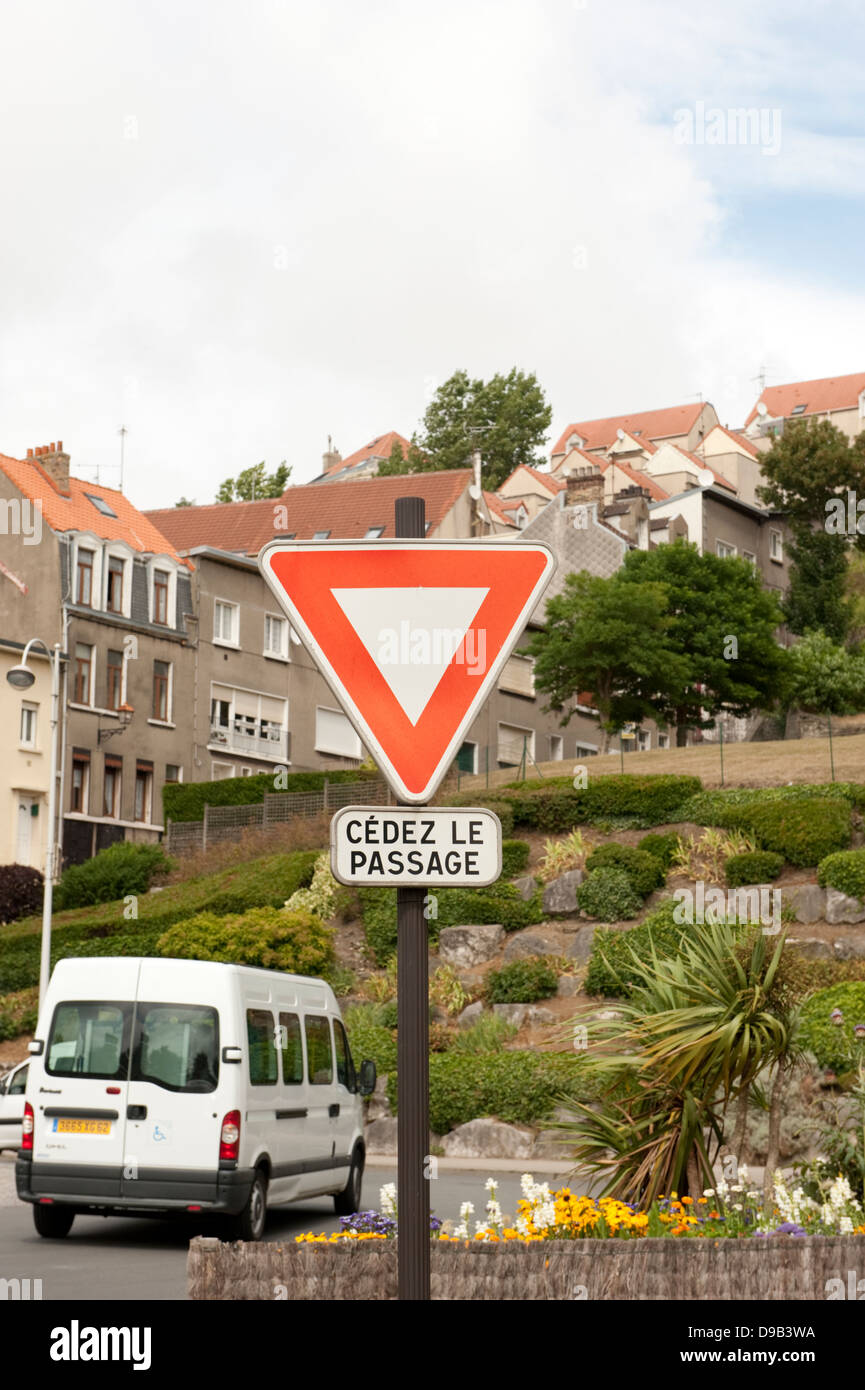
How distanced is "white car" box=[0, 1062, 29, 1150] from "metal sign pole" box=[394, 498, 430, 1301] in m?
20.3

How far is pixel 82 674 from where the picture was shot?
5394 centimetres

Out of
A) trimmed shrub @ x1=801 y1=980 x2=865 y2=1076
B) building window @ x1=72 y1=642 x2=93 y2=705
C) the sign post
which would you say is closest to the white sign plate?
the sign post

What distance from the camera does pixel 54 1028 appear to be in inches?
629

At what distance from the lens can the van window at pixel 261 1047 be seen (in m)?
15.8

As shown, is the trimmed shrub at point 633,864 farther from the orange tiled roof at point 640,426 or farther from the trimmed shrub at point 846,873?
the orange tiled roof at point 640,426

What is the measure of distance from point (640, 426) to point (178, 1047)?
334 ft

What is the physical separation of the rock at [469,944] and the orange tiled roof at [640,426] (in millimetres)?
77999

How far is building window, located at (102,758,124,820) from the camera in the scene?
178 ft

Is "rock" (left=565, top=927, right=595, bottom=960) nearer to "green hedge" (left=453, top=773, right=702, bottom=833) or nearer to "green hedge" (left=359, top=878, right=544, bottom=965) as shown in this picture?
"green hedge" (left=359, top=878, right=544, bottom=965)

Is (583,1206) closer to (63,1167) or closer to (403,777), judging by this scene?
(403,777)

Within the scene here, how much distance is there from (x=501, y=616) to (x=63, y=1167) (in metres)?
12.0

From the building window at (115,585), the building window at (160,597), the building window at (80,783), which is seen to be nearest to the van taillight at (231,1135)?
the building window at (80,783)

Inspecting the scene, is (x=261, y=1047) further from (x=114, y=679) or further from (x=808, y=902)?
(x=114, y=679)

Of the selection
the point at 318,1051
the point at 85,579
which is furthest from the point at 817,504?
the point at 318,1051
